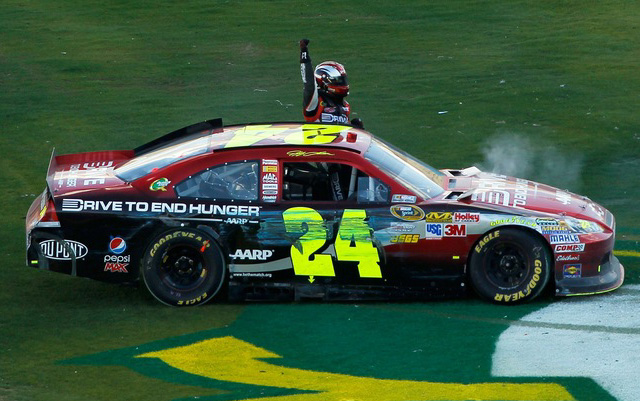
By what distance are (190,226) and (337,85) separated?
280 centimetres

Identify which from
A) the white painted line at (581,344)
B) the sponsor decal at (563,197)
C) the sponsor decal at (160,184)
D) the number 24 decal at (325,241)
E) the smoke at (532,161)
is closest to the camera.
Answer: the white painted line at (581,344)

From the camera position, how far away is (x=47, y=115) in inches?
616

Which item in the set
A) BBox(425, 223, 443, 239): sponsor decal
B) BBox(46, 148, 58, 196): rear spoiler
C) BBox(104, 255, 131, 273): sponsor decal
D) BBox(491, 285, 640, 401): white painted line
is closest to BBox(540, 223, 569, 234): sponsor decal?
BBox(491, 285, 640, 401): white painted line

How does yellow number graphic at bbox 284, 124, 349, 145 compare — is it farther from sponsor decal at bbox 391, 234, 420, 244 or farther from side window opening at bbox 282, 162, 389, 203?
sponsor decal at bbox 391, 234, 420, 244

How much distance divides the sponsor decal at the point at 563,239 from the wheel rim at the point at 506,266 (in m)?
0.29

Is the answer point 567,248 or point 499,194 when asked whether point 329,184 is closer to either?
point 499,194

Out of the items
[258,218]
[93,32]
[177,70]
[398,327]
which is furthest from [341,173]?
[93,32]

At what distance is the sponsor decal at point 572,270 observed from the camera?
9.32 meters

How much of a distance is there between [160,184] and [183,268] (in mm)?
728

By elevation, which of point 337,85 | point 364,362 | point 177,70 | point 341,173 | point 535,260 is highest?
point 177,70

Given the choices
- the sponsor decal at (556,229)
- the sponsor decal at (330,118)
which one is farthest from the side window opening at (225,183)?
the sponsor decal at (556,229)

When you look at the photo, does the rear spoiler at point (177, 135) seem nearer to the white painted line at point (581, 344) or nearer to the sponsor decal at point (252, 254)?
the sponsor decal at point (252, 254)

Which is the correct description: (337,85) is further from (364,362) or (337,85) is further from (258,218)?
(364,362)

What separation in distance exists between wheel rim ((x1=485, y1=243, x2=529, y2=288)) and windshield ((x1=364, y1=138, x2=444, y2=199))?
2.41ft
